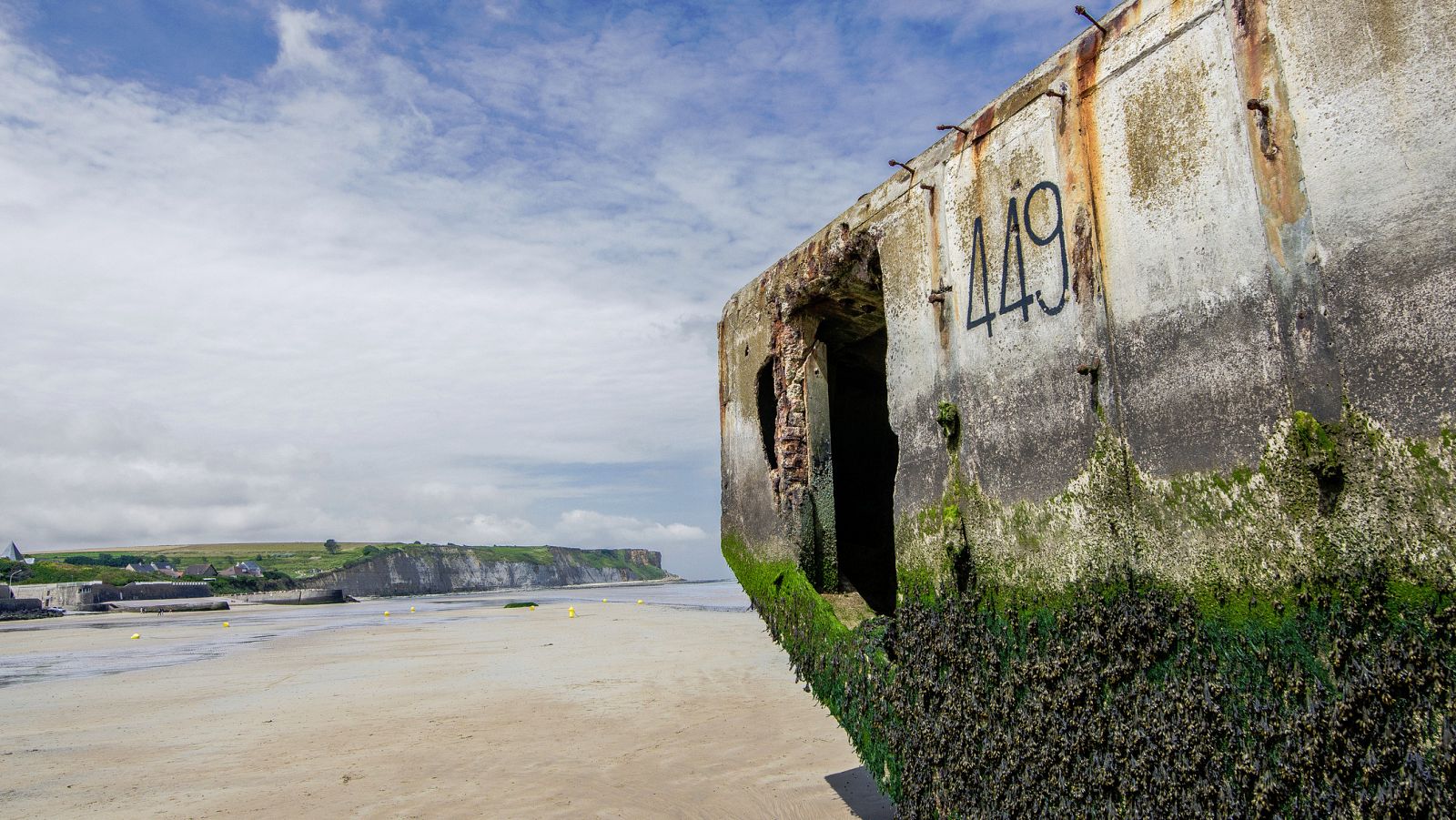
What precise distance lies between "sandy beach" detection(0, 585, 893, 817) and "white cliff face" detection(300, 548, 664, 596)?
6835cm

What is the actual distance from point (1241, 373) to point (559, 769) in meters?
5.43

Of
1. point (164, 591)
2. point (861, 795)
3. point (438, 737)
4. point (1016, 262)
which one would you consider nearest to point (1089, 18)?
point (1016, 262)

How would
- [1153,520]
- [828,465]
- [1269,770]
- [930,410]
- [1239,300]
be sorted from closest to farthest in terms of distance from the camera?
[1269,770] → [1239,300] → [1153,520] → [930,410] → [828,465]

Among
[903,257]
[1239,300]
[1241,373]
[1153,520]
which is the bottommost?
[1153,520]

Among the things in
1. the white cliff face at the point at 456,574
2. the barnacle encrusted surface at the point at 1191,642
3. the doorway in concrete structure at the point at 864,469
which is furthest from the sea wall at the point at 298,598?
the barnacle encrusted surface at the point at 1191,642

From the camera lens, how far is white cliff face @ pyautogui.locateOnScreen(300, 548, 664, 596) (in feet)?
276

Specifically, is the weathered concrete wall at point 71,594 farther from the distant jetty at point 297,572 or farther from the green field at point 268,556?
the green field at point 268,556

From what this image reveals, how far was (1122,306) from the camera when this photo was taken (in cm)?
278

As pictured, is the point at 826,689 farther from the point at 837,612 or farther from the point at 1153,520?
the point at 1153,520

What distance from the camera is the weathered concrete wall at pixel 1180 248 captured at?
1.99m

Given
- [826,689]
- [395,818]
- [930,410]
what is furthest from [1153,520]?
[395,818]

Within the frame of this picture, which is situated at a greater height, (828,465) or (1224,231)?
(1224,231)

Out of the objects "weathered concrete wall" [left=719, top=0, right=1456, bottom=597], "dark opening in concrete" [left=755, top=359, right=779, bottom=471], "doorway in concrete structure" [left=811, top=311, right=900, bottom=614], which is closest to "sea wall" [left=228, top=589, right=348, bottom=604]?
"doorway in concrete structure" [left=811, top=311, right=900, bottom=614]

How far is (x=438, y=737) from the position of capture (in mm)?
7406
